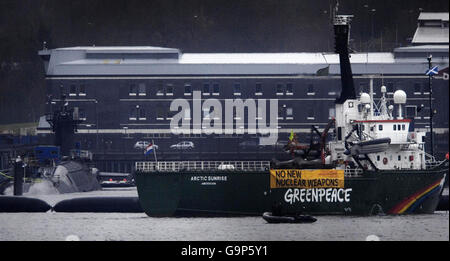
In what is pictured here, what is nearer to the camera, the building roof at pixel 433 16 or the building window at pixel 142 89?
the building roof at pixel 433 16

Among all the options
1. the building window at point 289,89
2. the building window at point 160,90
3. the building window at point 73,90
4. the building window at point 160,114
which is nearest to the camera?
the building window at point 289,89

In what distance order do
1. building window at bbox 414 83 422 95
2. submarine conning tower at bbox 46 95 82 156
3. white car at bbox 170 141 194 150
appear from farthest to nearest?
building window at bbox 414 83 422 95, white car at bbox 170 141 194 150, submarine conning tower at bbox 46 95 82 156

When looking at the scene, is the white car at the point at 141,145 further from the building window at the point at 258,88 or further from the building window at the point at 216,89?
the building window at the point at 258,88

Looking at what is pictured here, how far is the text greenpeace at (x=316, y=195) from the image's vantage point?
63.5 m

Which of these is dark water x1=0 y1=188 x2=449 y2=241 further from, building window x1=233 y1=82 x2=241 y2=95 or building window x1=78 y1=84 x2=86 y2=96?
building window x1=78 y1=84 x2=86 y2=96

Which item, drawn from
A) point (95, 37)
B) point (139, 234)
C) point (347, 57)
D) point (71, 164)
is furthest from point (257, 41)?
point (139, 234)

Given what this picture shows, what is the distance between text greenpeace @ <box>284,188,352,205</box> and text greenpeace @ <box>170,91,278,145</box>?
180 feet

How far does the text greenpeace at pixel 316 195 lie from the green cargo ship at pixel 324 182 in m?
0.06

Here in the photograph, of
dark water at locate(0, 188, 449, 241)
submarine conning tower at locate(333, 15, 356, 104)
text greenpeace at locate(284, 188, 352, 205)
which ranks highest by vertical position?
submarine conning tower at locate(333, 15, 356, 104)

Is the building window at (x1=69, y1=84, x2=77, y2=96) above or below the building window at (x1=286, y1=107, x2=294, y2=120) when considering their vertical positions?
above

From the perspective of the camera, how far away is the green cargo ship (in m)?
63.5

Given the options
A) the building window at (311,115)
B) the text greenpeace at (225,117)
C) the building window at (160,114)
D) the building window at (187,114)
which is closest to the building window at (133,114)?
the building window at (160,114)

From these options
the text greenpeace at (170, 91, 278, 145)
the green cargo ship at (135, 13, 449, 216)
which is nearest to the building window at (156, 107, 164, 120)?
the text greenpeace at (170, 91, 278, 145)

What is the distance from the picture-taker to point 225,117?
124 meters
